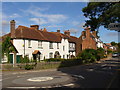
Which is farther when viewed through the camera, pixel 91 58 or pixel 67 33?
pixel 67 33

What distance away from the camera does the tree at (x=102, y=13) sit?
16.9 meters

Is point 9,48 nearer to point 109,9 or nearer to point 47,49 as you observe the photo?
point 47,49

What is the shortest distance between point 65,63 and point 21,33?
35.7ft

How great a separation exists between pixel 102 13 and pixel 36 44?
19938 millimetres

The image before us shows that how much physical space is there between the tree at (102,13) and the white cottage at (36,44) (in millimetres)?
16079

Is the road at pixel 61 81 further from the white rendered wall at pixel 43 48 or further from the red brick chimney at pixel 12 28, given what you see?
the red brick chimney at pixel 12 28

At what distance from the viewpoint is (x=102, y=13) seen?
19.2m

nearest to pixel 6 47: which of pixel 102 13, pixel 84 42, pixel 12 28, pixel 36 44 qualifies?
pixel 12 28

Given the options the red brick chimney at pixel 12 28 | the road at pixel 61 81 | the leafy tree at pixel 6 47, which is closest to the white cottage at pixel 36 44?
the red brick chimney at pixel 12 28

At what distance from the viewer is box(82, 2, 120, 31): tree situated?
16.9m

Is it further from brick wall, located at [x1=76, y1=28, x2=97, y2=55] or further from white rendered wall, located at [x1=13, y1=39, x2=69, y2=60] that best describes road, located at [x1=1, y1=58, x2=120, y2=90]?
brick wall, located at [x1=76, y1=28, x2=97, y2=55]

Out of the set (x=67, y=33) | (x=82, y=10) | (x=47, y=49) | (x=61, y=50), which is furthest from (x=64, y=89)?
(x=67, y=33)

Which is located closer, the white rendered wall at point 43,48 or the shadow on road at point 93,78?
the shadow on road at point 93,78

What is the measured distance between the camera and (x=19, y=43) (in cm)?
3241
